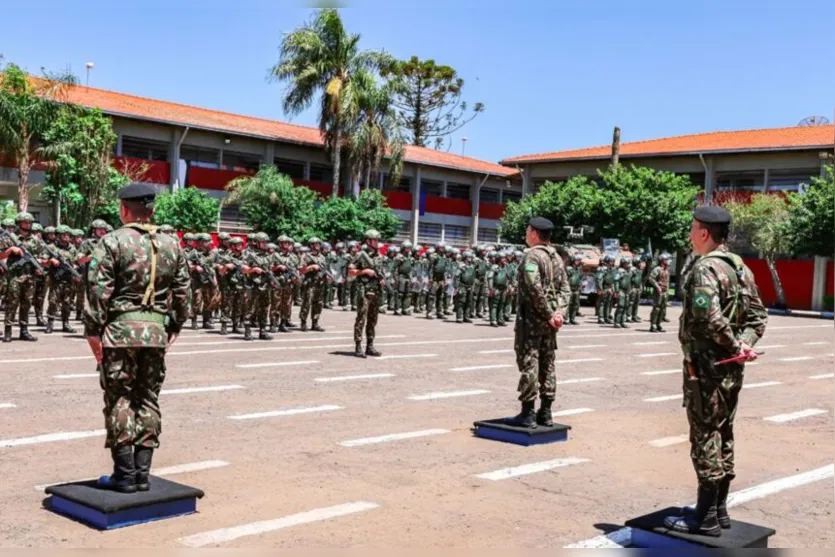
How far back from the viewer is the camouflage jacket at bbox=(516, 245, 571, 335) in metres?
8.28

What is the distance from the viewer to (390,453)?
25.6 feet

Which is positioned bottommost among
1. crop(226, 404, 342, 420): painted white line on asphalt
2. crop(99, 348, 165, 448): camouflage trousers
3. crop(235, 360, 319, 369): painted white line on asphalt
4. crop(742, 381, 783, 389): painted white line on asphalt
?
crop(226, 404, 342, 420): painted white line on asphalt

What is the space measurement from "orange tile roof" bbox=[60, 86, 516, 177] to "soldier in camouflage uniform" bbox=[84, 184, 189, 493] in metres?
26.4

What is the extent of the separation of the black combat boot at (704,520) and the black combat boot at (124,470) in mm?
3166

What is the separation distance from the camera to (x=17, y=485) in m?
6.32

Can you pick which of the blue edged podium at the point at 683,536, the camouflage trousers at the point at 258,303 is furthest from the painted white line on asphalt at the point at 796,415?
the camouflage trousers at the point at 258,303

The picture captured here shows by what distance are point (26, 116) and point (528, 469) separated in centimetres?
2400

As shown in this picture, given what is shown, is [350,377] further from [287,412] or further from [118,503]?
[118,503]

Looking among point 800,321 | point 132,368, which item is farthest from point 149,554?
point 800,321

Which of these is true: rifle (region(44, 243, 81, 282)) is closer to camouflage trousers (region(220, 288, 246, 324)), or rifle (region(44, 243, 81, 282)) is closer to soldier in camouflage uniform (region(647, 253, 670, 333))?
camouflage trousers (region(220, 288, 246, 324))

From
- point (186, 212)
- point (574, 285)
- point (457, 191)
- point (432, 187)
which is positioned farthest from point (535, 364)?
point (457, 191)

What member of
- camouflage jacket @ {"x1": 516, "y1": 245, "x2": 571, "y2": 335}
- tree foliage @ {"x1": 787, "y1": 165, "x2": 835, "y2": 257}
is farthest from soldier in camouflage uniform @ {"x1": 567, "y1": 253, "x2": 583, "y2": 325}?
camouflage jacket @ {"x1": 516, "y1": 245, "x2": 571, "y2": 335}

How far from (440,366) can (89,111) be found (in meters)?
19.8

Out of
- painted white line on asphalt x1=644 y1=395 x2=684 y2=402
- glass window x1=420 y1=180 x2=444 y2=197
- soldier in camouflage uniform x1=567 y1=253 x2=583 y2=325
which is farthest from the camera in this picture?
glass window x1=420 y1=180 x2=444 y2=197
